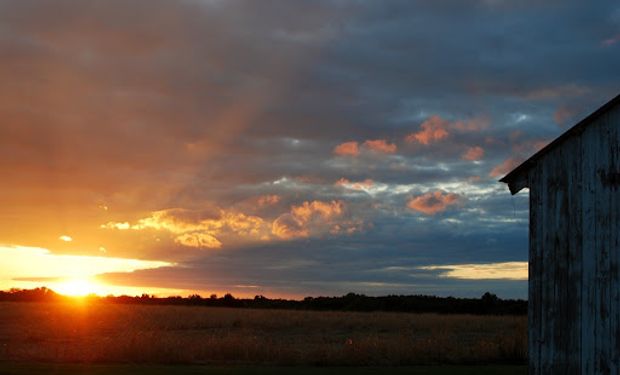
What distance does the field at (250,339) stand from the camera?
3073cm

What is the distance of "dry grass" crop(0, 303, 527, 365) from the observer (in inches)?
1220

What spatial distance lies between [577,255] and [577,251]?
8 centimetres

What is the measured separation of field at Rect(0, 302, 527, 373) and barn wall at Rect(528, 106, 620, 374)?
51.6 feet

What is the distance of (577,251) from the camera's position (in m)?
15.2

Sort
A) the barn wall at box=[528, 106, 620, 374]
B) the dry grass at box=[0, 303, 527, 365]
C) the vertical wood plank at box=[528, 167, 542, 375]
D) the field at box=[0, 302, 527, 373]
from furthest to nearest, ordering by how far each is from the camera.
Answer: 1. the dry grass at box=[0, 303, 527, 365]
2. the field at box=[0, 302, 527, 373]
3. the vertical wood plank at box=[528, 167, 542, 375]
4. the barn wall at box=[528, 106, 620, 374]

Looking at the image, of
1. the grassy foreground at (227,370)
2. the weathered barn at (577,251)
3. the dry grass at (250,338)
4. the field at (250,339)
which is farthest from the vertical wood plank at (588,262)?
the dry grass at (250,338)

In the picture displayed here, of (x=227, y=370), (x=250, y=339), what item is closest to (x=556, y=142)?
(x=227, y=370)

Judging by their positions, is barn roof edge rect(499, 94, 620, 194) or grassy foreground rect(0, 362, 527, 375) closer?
barn roof edge rect(499, 94, 620, 194)

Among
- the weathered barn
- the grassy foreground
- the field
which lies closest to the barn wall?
the weathered barn

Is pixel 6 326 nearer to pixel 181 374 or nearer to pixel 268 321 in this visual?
pixel 268 321

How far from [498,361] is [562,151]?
19257 mm

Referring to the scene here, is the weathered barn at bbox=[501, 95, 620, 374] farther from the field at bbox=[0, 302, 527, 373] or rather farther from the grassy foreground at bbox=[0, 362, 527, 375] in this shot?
the field at bbox=[0, 302, 527, 373]

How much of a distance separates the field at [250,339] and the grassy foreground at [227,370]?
3.42 ft

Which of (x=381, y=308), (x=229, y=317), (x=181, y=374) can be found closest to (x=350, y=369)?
(x=181, y=374)
